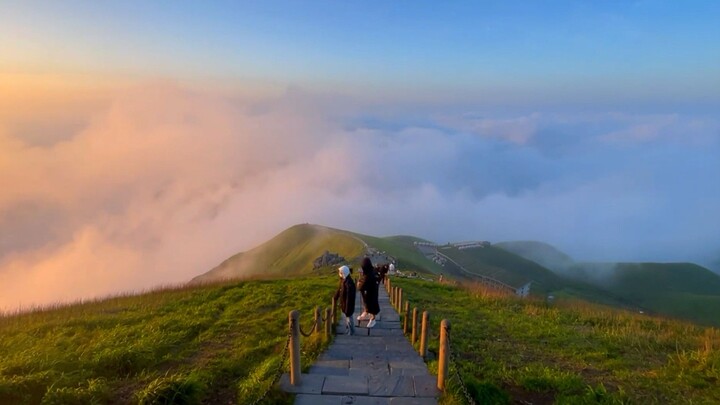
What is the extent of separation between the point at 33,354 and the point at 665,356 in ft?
50.8

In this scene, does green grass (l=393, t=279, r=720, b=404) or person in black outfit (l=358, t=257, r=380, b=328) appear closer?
green grass (l=393, t=279, r=720, b=404)

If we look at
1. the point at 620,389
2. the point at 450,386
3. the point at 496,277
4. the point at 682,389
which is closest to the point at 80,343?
the point at 450,386

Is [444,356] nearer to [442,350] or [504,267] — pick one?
[442,350]

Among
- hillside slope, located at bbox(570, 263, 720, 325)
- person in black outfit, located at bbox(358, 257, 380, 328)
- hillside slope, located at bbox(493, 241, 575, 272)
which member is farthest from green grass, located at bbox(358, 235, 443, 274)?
hillside slope, located at bbox(493, 241, 575, 272)

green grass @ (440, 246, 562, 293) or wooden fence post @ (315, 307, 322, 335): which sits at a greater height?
wooden fence post @ (315, 307, 322, 335)

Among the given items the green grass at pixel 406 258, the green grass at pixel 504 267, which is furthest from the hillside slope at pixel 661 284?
the green grass at pixel 406 258

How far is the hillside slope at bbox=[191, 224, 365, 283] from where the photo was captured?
7500 cm

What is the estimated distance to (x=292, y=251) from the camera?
92.6 m

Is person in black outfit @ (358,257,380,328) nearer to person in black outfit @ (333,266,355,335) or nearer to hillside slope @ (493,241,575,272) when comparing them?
person in black outfit @ (333,266,355,335)

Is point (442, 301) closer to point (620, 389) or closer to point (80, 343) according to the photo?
point (620, 389)

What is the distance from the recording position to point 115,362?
11.0 m

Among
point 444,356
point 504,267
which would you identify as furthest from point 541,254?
point 444,356

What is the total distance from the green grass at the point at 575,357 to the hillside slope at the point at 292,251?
46.9 meters

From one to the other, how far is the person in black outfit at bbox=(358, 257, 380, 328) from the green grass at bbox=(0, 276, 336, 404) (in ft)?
8.06
